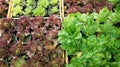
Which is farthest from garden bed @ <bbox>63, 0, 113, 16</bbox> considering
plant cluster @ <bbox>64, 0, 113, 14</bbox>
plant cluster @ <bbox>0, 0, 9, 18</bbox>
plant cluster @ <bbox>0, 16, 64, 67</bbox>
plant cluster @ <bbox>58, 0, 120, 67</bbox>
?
plant cluster @ <bbox>0, 0, 9, 18</bbox>

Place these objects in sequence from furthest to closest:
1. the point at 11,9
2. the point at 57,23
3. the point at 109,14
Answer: the point at 11,9
the point at 57,23
the point at 109,14

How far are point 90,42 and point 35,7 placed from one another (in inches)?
36.1

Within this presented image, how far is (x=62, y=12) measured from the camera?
8.11 ft

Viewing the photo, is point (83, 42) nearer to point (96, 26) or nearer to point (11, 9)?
point (96, 26)

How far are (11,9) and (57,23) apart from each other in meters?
0.57

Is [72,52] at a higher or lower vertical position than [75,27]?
lower

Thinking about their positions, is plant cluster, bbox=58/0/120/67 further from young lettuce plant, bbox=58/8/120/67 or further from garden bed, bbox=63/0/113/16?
garden bed, bbox=63/0/113/16

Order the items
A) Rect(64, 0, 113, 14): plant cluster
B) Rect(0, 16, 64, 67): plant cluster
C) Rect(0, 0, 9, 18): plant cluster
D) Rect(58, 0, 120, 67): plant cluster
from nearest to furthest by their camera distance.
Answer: Rect(58, 0, 120, 67): plant cluster → Rect(0, 16, 64, 67): plant cluster → Rect(64, 0, 113, 14): plant cluster → Rect(0, 0, 9, 18): plant cluster

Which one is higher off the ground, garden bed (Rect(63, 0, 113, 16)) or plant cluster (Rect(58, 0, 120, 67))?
garden bed (Rect(63, 0, 113, 16))

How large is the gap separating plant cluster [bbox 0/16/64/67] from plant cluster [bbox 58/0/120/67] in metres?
0.19

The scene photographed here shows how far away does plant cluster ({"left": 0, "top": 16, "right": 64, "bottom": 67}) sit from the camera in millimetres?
2109

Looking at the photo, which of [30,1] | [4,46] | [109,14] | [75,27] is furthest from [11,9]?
[109,14]

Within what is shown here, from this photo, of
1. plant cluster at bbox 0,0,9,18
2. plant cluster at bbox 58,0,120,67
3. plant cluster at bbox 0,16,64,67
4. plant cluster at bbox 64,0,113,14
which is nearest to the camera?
plant cluster at bbox 58,0,120,67

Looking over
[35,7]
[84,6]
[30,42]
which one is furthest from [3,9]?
[84,6]
